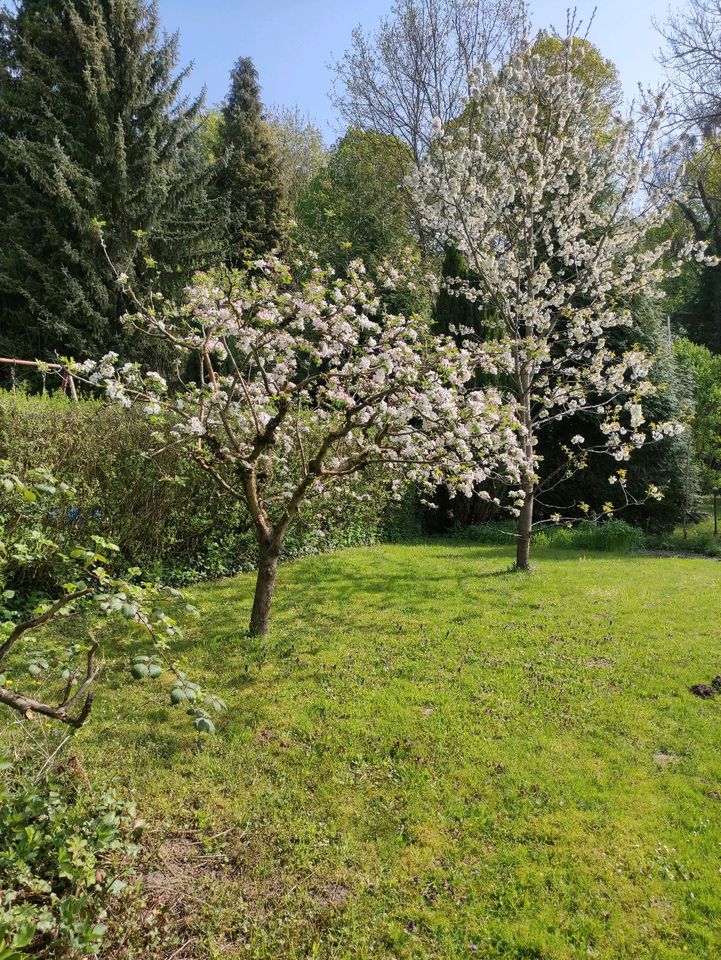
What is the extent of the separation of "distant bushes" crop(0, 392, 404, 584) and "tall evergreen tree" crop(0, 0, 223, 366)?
24.2 ft

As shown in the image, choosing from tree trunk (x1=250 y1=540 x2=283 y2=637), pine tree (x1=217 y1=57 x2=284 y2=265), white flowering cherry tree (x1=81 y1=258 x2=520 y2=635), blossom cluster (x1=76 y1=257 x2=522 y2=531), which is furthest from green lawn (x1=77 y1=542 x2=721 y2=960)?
pine tree (x1=217 y1=57 x2=284 y2=265)

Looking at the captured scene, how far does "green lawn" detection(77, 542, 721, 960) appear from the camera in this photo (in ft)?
7.82

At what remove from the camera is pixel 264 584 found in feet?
15.9

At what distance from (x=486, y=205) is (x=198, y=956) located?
311 inches

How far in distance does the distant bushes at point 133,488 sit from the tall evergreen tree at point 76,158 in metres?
7.38

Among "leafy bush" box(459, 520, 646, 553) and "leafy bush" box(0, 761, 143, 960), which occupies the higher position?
"leafy bush" box(459, 520, 646, 553)

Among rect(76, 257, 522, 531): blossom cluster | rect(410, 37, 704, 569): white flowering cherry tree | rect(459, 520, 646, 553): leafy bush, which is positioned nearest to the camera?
rect(76, 257, 522, 531): blossom cluster

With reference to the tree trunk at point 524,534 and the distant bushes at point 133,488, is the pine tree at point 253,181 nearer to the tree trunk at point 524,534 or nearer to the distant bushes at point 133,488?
the distant bushes at point 133,488

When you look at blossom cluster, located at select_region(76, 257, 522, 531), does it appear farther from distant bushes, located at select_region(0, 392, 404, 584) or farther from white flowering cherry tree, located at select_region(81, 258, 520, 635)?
distant bushes, located at select_region(0, 392, 404, 584)

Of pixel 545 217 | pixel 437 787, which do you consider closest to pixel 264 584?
pixel 437 787

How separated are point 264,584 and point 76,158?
40.8 ft

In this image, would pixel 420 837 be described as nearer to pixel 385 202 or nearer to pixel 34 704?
pixel 34 704

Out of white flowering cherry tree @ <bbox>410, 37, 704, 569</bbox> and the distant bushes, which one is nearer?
the distant bushes

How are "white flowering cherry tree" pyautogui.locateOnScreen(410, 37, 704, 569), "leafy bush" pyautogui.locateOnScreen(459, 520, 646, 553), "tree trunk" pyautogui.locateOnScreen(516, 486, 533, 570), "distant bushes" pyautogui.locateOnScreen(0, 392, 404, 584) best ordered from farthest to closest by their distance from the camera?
"leafy bush" pyautogui.locateOnScreen(459, 520, 646, 553), "tree trunk" pyautogui.locateOnScreen(516, 486, 533, 570), "white flowering cherry tree" pyautogui.locateOnScreen(410, 37, 704, 569), "distant bushes" pyautogui.locateOnScreen(0, 392, 404, 584)
